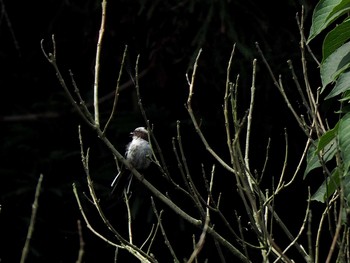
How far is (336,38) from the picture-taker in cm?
274

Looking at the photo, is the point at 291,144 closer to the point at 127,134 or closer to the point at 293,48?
the point at 293,48

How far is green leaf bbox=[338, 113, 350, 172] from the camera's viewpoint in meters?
2.52

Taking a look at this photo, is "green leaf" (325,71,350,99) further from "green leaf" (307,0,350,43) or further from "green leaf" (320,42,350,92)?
"green leaf" (307,0,350,43)

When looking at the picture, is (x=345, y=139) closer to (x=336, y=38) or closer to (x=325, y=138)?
(x=325, y=138)

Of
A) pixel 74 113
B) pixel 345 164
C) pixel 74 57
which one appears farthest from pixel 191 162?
pixel 345 164

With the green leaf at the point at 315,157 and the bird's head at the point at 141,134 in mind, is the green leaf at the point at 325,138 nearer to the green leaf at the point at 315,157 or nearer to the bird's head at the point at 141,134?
the green leaf at the point at 315,157

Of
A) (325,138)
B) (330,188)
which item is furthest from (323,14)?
(330,188)

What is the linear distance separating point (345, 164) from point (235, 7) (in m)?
4.08

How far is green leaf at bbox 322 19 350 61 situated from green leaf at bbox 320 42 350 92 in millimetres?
17

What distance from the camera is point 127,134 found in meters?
6.68

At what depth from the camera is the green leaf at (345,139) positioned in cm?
252

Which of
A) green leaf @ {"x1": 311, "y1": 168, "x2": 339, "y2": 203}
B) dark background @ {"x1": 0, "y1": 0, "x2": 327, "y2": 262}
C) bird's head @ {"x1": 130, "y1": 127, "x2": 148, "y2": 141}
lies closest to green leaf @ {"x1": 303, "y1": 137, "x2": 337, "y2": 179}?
green leaf @ {"x1": 311, "y1": 168, "x2": 339, "y2": 203}

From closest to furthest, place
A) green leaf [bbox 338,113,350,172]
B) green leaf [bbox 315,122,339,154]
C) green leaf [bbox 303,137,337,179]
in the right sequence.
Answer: green leaf [bbox 338,113,350,172] < green leaf [bbox 315,122,339,154] < green leaf [bbox 303,137,337,179]

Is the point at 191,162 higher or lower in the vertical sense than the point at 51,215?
higher
